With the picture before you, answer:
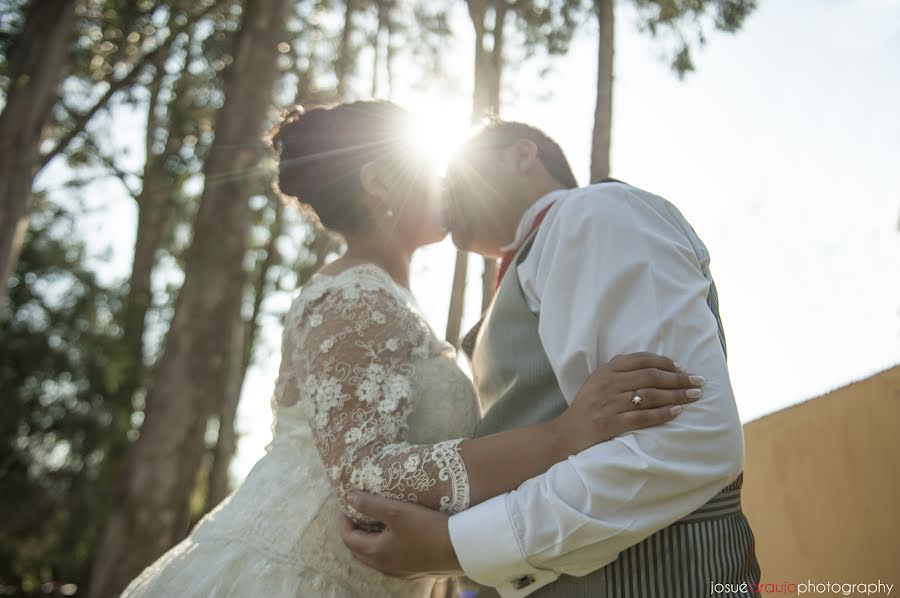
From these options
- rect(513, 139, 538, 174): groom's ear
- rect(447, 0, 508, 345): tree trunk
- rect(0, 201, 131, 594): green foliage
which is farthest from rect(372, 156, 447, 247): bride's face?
rect(0, 201, 131, 594): green foliage

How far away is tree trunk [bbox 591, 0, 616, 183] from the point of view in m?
3.68

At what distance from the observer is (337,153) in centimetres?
256

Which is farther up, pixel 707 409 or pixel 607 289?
pixel 607 289

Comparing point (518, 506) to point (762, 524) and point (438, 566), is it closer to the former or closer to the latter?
point (438, 566)

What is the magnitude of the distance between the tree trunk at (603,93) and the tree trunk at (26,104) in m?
5.96

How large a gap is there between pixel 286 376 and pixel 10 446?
15786 mm

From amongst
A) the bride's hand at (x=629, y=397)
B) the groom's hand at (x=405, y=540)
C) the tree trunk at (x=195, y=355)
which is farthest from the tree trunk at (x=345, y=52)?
the bride's hand at (x=629, y=397)

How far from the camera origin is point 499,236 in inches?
103

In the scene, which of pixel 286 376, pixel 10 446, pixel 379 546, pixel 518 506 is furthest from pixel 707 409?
pixel 10 446

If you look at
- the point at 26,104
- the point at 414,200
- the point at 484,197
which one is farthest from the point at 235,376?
the point at 484,197

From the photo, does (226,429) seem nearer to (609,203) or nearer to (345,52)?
(345,52)

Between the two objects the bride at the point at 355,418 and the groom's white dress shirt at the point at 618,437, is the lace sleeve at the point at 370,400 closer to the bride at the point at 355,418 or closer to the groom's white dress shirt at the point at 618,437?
the bride at the point at 355,418

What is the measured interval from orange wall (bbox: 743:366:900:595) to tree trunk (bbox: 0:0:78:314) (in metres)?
7.18

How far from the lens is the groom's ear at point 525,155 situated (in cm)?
254
